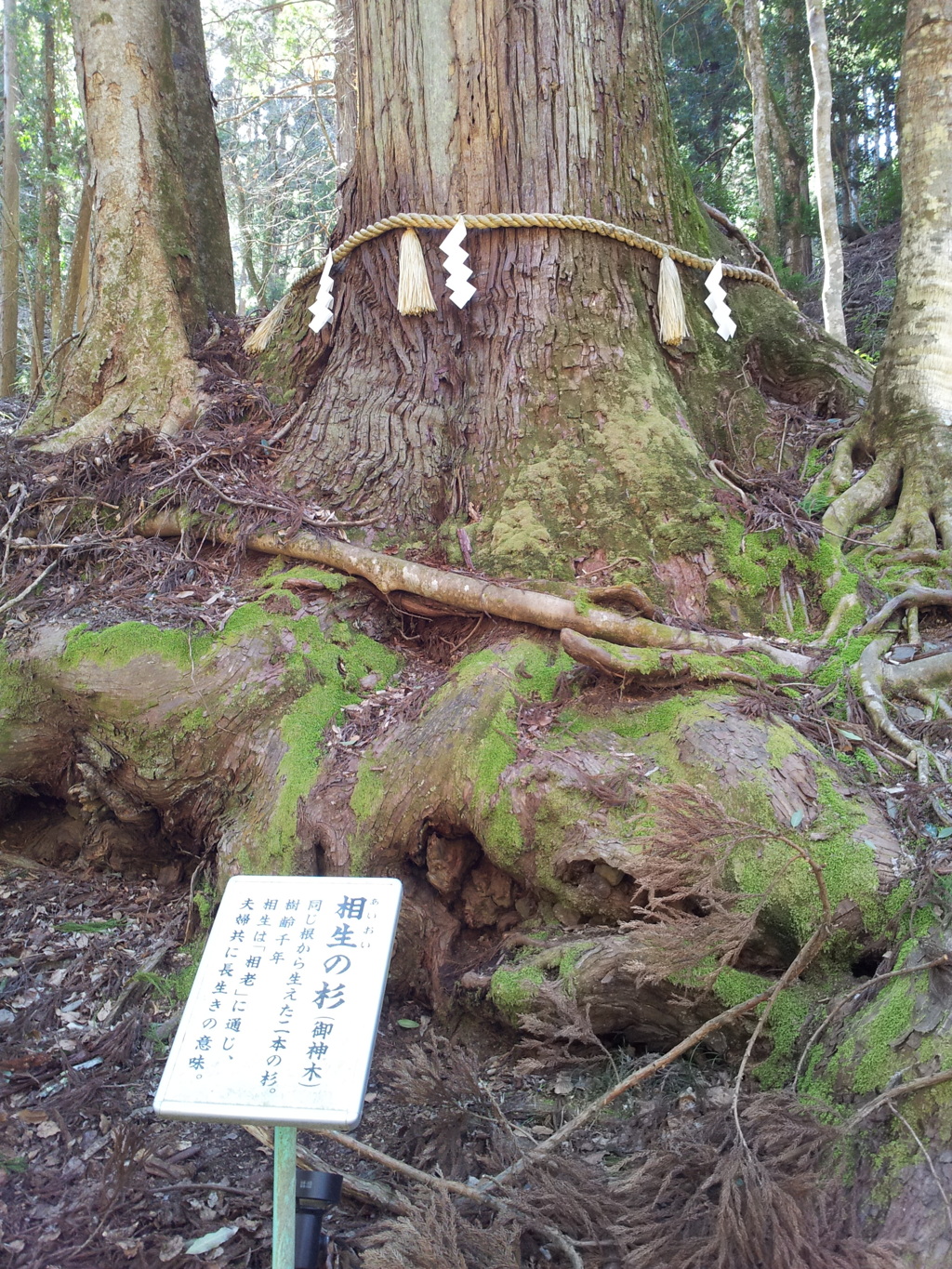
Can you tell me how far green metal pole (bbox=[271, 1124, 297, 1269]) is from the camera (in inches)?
68.7

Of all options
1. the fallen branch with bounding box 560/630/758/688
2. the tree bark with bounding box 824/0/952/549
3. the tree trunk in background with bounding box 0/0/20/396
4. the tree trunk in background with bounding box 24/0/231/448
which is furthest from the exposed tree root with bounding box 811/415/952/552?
the tree trunk in background with bounding box 0/0/20/396

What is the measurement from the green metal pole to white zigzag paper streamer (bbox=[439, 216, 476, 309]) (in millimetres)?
3391

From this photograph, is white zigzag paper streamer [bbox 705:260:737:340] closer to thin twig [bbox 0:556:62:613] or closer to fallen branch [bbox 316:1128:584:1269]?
thin twig [bbox 0:556:62:613]

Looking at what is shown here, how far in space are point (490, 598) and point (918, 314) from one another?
247 centimetres

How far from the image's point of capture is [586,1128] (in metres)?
2.52

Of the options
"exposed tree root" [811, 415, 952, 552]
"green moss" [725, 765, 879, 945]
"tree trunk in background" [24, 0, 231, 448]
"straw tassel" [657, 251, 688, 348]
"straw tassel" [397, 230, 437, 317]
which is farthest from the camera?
"tree trunk in background" [24, 0, 231, 448]

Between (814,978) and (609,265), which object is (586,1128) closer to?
(814,978)

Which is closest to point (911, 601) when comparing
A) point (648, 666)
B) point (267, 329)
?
point (648, 666)

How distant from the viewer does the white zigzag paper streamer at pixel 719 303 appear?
4.43m

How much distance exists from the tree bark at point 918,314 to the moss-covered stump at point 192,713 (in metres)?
2.35

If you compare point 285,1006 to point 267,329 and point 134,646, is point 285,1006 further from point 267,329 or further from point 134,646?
point 267,329

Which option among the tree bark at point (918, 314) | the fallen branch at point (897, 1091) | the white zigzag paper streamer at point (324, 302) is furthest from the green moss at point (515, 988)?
the white zigzag paper streamer at point (324, 302)

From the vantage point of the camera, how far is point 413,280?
402cm

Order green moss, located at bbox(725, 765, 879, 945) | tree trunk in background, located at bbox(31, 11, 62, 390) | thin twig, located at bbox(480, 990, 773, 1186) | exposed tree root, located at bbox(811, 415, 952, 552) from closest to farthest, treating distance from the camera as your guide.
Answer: thin twig, located at bbox(480, 990, 773, 1186), green moss, located at bbox(725, 765, 879, 945), exposed tree root, located at bbox(811, 415, 952, 552), tree trunk in background, located at bbox(31, 11, 62, 390)
